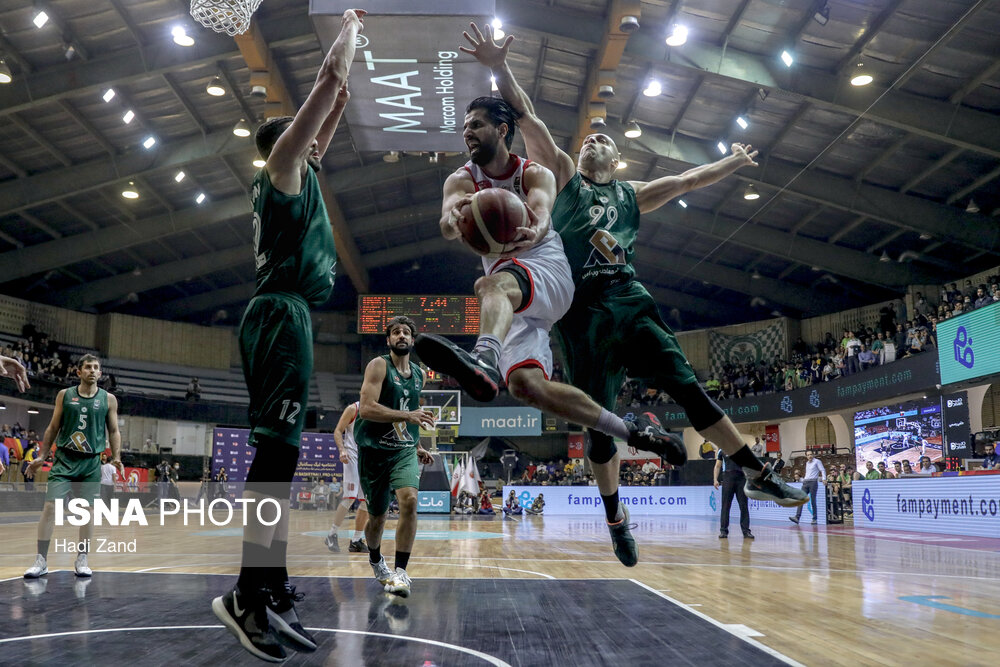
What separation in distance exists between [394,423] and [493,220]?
304 cm

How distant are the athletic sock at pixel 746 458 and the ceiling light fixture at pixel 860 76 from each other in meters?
12.2

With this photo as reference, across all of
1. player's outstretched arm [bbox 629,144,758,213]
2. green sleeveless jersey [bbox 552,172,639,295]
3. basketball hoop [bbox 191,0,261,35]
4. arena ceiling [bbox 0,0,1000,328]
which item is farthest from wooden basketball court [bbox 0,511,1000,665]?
arena ceiling [bbox 0,0,1000,328]

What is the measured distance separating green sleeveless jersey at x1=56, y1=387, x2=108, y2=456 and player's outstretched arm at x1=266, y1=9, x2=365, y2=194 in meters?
4.71

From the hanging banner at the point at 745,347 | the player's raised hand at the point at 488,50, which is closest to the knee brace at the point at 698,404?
Answer: the player's raised hand at the point at 488,50

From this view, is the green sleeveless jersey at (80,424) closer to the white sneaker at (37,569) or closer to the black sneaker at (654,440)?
the white sneaker at (37,569)

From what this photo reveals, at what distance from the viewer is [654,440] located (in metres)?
3.58

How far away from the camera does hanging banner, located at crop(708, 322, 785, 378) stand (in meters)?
29.3

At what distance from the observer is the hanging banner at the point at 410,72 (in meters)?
7.36

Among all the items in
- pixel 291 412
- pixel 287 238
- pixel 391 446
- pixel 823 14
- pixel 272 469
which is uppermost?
pixel 823 14

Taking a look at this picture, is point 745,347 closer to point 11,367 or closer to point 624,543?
point 624,543

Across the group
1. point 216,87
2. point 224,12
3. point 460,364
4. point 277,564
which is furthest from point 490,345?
point 216,87

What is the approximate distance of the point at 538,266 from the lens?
3.61 m

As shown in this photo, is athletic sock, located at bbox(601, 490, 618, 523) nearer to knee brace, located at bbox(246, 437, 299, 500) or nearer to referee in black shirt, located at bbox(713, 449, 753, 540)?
knee brace, located at bbox(246, 437, 299, 500)

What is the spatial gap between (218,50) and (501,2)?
18.0 ft
